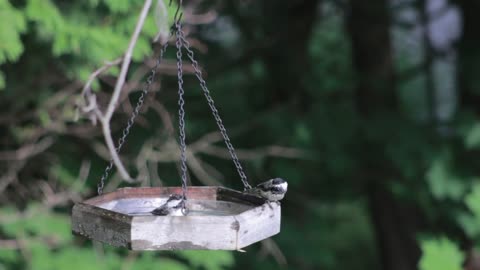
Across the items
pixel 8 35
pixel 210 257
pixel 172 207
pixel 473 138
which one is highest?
pixel 8 35

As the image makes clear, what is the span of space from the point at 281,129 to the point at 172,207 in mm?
3579

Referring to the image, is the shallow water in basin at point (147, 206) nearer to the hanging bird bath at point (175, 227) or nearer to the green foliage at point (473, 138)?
the hanging bird bath at point (175, 227)

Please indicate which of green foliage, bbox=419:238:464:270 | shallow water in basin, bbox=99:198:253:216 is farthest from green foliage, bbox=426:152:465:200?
shallow water in basin, bbox=99:198:253:216

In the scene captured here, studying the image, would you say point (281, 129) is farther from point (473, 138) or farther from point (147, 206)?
point (147, 206)

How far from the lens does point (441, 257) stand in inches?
133

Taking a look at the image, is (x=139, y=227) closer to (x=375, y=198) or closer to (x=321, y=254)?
(x=321, y=254)

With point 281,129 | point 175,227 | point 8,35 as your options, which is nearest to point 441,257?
point 175,227

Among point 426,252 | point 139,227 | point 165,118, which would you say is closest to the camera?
point 139,227

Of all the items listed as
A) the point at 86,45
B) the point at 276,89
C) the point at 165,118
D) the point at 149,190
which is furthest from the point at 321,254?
the point at 149,190

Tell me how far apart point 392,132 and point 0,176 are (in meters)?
2.91

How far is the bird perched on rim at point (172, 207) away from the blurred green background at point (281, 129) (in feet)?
4.79

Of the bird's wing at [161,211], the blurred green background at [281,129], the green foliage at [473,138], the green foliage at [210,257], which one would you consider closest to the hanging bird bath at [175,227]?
the bird's wing at [161,211]

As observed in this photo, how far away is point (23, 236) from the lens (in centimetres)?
427

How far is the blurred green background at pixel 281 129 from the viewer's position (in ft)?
14.1
